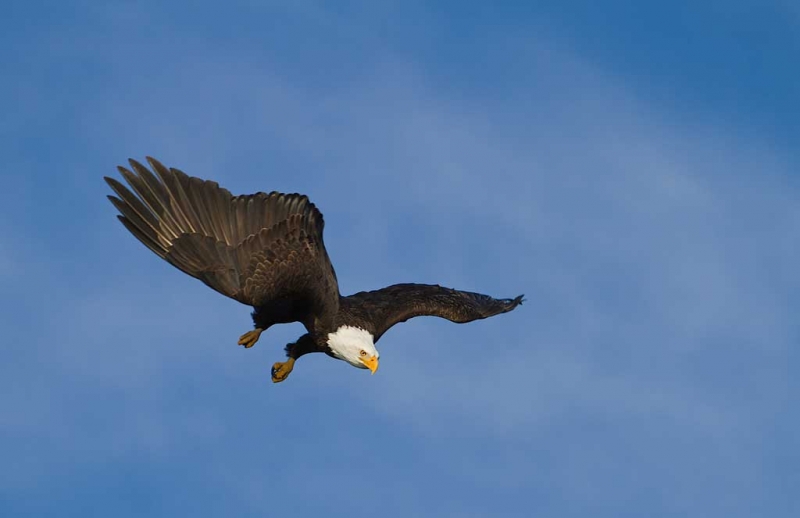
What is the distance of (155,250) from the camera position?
19625mm

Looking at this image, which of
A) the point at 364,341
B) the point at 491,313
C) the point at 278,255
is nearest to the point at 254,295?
the point at 278,255

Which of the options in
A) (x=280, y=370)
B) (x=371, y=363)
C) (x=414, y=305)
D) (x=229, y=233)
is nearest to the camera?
(x=229, y=233)

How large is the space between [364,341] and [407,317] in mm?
1883

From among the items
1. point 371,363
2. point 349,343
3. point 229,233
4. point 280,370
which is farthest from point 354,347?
point 229,233

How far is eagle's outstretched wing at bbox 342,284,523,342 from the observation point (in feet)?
69.6

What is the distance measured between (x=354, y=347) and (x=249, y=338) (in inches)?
54.4

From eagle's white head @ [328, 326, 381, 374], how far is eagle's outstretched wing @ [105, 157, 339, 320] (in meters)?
1.10

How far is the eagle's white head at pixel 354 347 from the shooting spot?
20.2 metres

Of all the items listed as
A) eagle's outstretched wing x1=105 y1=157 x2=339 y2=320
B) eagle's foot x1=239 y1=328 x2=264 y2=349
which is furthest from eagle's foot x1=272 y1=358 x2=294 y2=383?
eagle's outstretched wing x1=105 y1=157 x2=339 y2=320

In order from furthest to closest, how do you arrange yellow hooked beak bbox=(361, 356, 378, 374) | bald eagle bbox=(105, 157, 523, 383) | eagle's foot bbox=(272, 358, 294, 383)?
eagle's foot bbox=(272, 358, 294, 383) → yellow hooked beak bbox=(361, 356, 378, 374) → bald eagle bbox=(105, 157, 523, 383)

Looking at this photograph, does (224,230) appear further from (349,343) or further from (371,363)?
(371,363)

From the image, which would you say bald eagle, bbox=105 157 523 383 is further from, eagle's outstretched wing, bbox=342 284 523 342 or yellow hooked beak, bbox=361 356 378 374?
eagle's outstretched wing, bbox=342 284 523 342

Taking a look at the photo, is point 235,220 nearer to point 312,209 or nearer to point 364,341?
point 312,209

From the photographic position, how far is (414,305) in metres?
22.4
